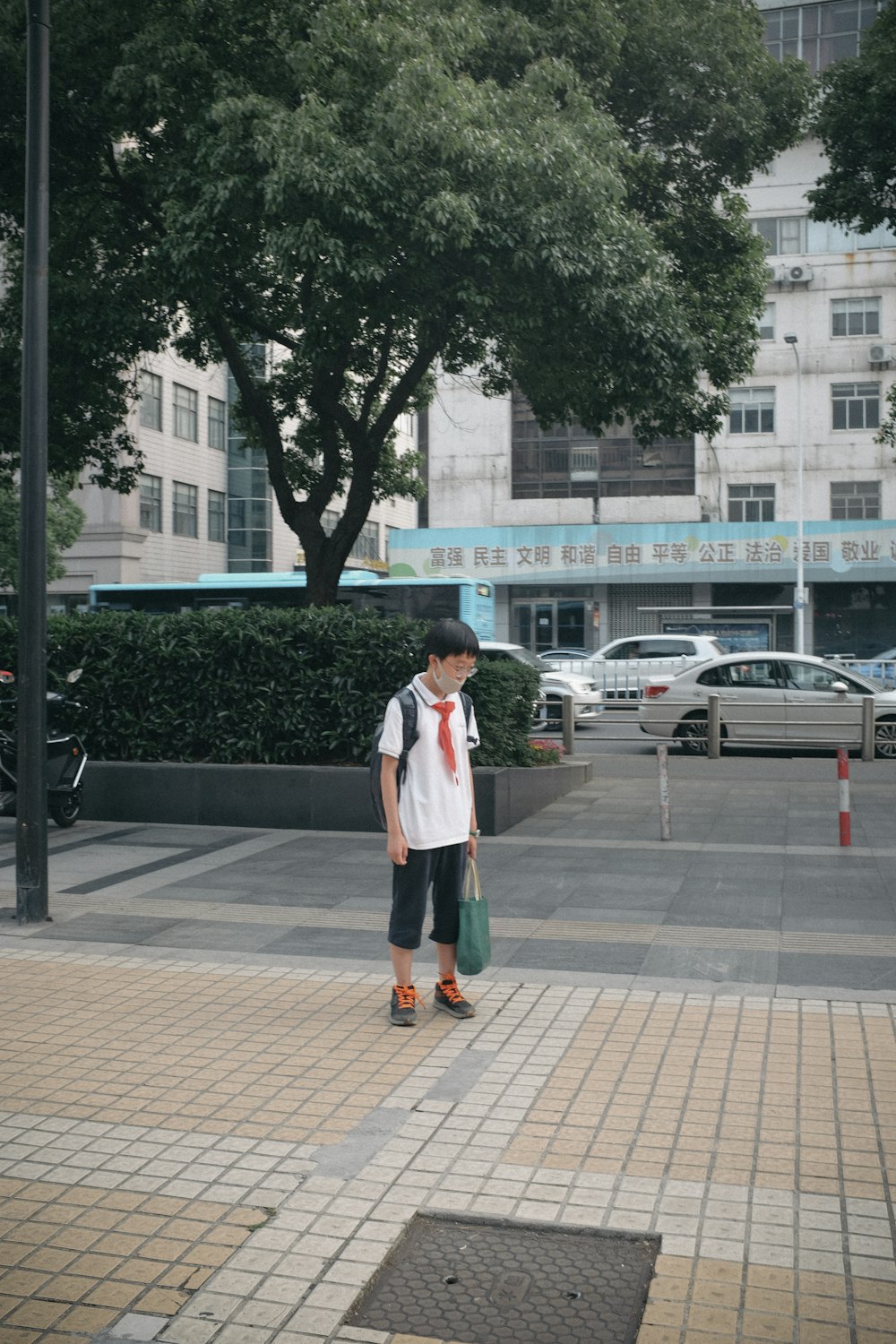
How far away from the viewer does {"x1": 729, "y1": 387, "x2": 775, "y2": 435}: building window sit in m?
41.4

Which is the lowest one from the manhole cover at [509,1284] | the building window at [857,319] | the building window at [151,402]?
the manhole cover at [509,1284]

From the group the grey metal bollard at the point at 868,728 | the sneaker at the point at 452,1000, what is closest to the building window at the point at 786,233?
the grey metal bollard at the point at 868,728

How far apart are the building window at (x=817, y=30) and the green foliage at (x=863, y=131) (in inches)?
1141

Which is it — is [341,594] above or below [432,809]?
above

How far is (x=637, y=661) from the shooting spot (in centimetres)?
2302

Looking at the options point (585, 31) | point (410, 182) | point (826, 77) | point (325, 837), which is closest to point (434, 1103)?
point (325, 837)

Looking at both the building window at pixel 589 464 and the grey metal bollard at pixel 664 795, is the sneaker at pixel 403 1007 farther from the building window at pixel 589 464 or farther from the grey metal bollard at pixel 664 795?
the building window at pixel 589 464

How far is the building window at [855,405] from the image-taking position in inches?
1599

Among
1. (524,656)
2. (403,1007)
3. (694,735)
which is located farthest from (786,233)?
(403,1007)

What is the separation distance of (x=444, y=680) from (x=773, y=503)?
123ft

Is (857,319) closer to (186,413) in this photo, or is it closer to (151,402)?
(186,413)

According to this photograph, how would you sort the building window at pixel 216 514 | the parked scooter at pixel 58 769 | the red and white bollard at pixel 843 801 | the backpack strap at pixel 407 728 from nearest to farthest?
the backpack strap at pixel 407 728
the red and white bollard at pixel 843 801
the parked scooter at pixel 58 769
the building window at pixel 216 514

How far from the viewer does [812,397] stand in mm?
40969

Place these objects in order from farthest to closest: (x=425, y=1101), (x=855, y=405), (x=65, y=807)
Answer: (x=855, y=405), (x=65, y=807), (x=425, y=1101)
